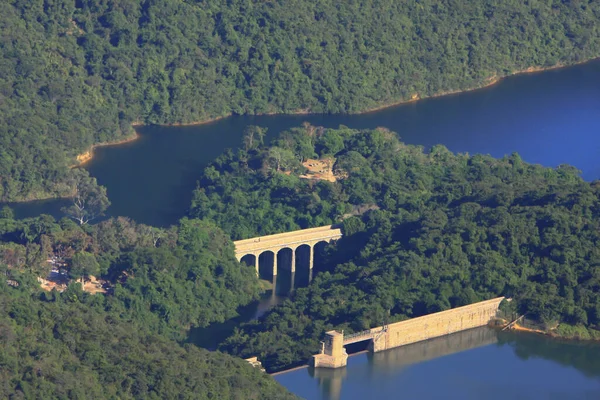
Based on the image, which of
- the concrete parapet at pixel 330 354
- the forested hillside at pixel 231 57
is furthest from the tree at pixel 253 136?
the concrete parapet at pixel 330 354

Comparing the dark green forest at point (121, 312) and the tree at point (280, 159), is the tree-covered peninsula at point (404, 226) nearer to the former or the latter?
the tree at point (280, 159)

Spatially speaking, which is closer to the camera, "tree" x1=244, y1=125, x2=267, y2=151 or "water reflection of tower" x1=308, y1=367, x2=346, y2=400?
"water reflection of tower" x1=308, y1=367, x2=346, y2=400

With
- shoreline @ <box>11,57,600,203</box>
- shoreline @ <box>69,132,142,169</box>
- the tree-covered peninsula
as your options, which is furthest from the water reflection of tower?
shoreline @ <box>69,132,142,169</box>

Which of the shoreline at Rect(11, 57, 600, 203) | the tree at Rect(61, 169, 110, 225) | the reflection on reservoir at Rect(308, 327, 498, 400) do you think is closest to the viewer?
the reflection on reservoir at Rect(308, 327, 498, 400)

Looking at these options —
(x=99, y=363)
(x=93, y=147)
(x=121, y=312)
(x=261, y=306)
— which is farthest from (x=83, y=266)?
(x=93, y=147)

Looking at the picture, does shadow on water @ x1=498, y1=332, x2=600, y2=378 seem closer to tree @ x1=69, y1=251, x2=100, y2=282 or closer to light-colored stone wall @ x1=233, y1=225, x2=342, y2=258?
light-colored stone wall @ x1=233, y1=225, x2=342, y2=258

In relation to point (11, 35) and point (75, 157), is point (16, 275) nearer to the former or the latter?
point (75, 157)

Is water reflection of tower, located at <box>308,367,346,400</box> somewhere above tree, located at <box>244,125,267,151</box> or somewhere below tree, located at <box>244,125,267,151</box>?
below
